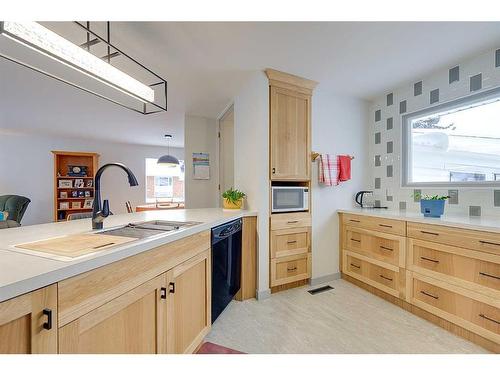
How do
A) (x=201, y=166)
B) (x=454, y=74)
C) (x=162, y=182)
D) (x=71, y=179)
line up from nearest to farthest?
(x=454, y=74) → (x=201, y=166) → (x=71, y=179) → (x=162, y=182)

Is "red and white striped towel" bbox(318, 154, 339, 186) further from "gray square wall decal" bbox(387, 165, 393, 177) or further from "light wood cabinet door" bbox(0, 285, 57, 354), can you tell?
"light wood cabinet door" bbox(0, 285, 57, 354)

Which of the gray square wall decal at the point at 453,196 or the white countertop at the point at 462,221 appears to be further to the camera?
the gray square wall decal at the point at 453,196

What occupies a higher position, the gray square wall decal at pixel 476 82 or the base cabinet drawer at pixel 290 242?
the gray square wall decal at pixel 476 82

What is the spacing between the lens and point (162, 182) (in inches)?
278

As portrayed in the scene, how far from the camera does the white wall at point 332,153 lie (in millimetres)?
2682

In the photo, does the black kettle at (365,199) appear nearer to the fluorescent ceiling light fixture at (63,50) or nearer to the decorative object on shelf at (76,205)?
the fluorescent ceiling light fixture at (63,50)

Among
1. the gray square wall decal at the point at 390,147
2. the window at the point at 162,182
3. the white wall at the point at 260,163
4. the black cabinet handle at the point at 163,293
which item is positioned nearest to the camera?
the black cabinet handle at the point at 163,293

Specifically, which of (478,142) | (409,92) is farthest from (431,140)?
(409,92)

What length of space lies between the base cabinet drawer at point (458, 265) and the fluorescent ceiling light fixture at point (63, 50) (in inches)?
102

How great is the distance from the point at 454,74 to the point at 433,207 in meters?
1.35

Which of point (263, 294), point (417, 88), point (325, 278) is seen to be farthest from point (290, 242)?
point (417, 88)

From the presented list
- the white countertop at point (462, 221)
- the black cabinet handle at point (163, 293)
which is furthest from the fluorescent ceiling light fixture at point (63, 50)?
the white countertop at point (462, 221)

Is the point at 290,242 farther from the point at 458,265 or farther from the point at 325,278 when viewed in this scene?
the point at 458,265
